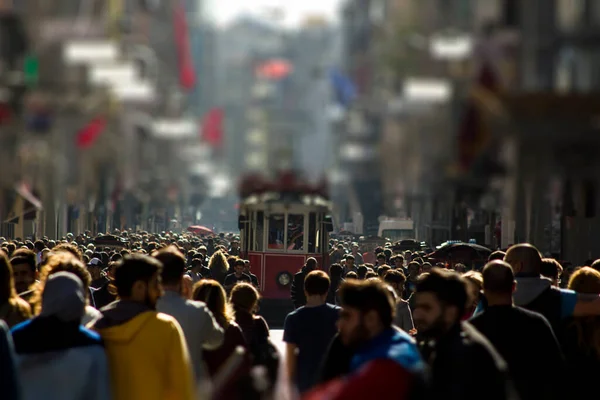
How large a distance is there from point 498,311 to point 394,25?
4.85m

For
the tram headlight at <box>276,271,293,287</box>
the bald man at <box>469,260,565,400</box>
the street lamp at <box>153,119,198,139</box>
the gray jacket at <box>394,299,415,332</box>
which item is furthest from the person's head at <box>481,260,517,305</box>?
the tram headlight at <box>276,271,293,287</box>

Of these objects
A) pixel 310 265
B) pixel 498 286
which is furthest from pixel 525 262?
pixel 310 265

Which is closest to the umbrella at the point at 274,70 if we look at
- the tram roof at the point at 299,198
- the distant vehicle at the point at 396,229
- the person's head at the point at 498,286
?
the tram roof at the point at 299,198

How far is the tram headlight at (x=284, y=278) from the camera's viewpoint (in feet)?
92.5

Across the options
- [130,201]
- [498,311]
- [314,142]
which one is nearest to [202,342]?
[498,311]

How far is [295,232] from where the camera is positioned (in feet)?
82.5

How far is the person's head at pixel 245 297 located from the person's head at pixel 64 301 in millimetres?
4107

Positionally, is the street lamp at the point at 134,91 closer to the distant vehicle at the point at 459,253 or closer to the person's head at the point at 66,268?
the distant vehicle at the point at 459,253

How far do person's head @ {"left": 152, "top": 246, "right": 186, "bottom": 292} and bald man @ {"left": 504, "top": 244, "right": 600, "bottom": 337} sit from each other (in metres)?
2.35

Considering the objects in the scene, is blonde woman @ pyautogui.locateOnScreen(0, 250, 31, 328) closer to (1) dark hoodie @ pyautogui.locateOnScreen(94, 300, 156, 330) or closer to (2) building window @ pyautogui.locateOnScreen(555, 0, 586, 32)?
(1) dark hoodie @ pyautogui.locateOnScreen(94, 300, 156, 330)

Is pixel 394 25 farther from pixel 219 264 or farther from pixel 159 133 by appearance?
pixel 219 264

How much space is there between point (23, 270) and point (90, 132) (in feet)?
13.4

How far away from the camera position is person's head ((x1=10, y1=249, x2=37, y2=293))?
1010 centimetres

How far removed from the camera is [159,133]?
14.1 meters
